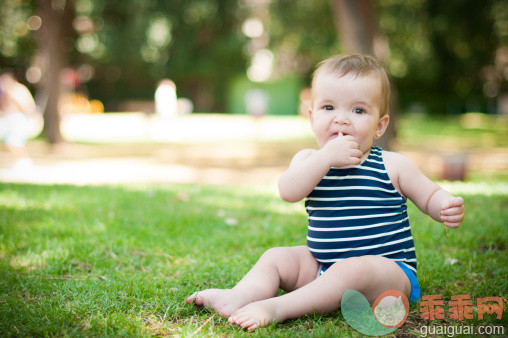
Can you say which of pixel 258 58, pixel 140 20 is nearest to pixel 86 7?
pixel 140 20

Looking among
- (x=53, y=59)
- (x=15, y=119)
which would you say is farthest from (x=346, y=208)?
(x=53, y=59)

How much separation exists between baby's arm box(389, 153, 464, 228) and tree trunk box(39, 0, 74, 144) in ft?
35.7

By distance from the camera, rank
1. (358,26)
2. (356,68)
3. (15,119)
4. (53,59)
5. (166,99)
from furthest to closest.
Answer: (166,99) → (53,59) → (358,26) → (15,119) → (356,68)

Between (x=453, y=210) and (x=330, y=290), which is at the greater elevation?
(x=453, y=210)

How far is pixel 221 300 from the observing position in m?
1.97

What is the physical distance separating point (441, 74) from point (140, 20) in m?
18.2

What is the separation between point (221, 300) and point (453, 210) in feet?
3.47

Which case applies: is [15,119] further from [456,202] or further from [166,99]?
[166,99]

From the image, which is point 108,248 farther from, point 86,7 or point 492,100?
point 492,100

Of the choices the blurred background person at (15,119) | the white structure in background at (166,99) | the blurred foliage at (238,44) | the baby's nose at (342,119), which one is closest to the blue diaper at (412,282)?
the baby's nose at (342,119)

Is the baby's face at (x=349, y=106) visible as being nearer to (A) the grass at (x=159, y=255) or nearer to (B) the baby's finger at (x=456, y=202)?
(B) the baby's finger at (x=456, y=202)

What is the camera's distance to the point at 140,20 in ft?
90.0

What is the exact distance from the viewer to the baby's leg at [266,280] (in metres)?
1.95

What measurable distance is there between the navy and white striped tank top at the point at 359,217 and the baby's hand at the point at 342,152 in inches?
5.3
